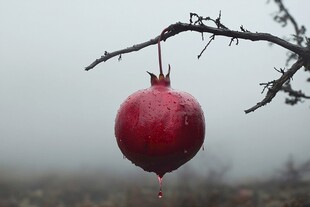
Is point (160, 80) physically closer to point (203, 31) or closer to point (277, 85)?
point (203, 31)

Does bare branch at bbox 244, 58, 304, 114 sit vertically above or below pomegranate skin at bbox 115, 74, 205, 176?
above

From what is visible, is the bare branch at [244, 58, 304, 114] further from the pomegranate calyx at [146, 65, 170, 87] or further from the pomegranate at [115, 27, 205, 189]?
the pomegranate calyx at [146, 65, 170, 87]

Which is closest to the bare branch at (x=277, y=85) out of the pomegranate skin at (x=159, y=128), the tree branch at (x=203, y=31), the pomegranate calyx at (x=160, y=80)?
the tree branch at (x=203, y=31)

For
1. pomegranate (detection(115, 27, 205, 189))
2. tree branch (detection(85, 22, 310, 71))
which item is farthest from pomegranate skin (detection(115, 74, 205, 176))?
tree branch (detection(85, 22, 310, 71))

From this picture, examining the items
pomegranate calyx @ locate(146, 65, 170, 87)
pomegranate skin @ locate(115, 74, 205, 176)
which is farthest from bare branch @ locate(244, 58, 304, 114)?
pomegranate calyx @ locate(146, 65, 170, 87)

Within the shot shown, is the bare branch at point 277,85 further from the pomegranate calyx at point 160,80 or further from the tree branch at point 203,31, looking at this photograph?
the pomegranate calyx at point 160,80

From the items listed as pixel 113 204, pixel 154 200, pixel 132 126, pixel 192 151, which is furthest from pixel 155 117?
pixel 113 204

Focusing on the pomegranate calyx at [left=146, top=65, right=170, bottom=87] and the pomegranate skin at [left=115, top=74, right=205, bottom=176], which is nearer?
the pomegranate skin at [left=115, top=74, right=205, bottom=176]

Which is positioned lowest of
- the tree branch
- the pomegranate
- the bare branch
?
the pomegranate
